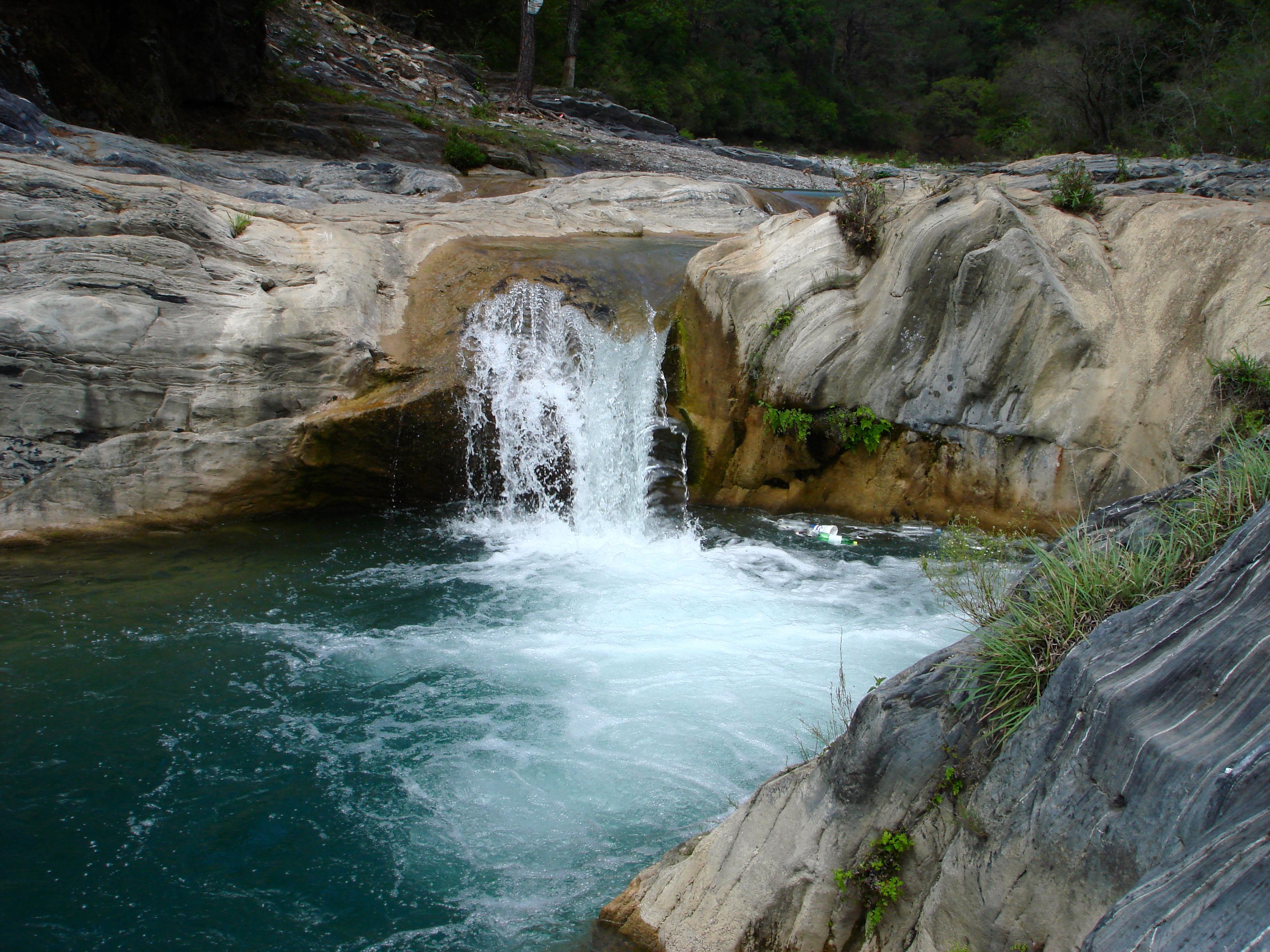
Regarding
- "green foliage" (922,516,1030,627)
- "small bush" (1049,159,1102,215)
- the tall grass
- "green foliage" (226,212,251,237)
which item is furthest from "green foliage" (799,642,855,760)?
"green foliage" (226,212,251,237)

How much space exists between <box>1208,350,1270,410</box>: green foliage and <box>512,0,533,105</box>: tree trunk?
1905 centimetres

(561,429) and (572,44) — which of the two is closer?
(561,429)

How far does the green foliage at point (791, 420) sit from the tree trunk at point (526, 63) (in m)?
16.8

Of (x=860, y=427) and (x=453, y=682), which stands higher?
(x=860, y=427)

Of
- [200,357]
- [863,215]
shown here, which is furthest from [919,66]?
[200,357]

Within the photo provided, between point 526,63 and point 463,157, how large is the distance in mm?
8380

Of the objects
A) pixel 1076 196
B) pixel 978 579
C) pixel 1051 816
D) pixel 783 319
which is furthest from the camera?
pixel 783 319

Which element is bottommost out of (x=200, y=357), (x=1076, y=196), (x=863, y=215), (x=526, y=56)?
(x=200, y=357)

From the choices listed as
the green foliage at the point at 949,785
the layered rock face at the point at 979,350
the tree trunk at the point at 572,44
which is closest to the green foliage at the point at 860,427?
the layered rock face at the point at 979,350

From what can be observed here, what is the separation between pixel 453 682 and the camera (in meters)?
5.56

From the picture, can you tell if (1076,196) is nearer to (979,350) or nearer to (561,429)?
(979,350)

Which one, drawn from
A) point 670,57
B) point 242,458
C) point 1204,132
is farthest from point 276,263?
point 670,57

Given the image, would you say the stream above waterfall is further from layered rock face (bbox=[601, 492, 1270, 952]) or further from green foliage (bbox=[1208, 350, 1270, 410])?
green foliage (bbox=[1208, 350, 1270, 410])

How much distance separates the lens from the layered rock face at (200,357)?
277 inches
